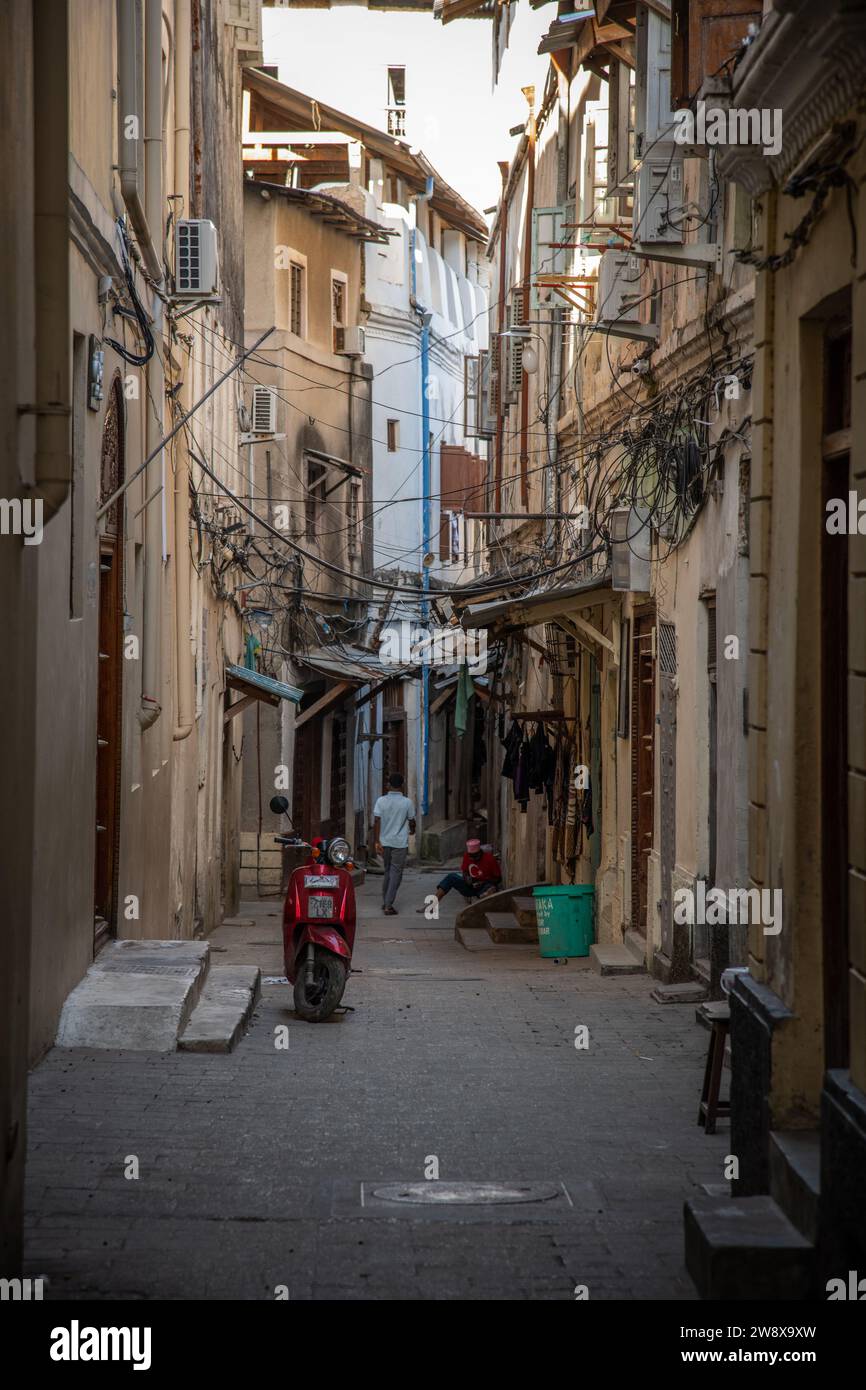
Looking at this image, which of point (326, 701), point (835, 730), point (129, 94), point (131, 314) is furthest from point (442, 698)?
point (835, 730)

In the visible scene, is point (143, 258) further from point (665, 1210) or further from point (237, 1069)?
point (665, 1210)

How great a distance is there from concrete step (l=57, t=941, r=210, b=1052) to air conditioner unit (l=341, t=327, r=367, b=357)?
21653 millimetres

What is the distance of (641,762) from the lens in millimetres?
14930

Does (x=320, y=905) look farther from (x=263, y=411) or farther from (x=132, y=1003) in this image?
(x=263, y=411)

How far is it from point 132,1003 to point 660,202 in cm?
653

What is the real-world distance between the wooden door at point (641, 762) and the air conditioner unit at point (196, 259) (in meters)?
4.71

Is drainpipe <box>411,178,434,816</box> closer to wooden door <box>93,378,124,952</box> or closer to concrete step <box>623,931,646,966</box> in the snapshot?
concrete step <box>623,931,646,966</box>

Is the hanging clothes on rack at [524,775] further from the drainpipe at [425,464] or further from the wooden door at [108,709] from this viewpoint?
the drainpipe at [425,464]

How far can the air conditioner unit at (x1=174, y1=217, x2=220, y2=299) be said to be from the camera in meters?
13.6

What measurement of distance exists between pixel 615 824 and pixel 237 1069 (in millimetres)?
7675

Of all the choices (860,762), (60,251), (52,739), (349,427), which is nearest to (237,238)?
(349,427)

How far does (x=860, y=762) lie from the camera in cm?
478

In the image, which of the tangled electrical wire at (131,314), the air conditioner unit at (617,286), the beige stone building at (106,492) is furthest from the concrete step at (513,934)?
the tangled electrical wire at (131,314)

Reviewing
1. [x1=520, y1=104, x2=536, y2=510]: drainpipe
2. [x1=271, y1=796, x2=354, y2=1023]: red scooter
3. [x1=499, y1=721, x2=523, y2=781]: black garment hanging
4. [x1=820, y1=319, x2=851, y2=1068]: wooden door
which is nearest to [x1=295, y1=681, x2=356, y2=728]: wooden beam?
[x1=520, y1=104, x2=536, y2=510]: drainpipe
